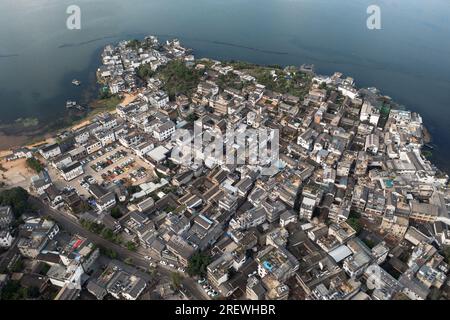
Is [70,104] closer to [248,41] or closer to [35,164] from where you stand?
[35,164]

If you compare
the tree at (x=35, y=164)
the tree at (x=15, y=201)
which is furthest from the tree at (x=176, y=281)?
the tree at (x=35, y=164)

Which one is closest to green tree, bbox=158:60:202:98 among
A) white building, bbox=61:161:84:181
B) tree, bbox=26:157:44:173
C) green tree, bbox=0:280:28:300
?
white building, bbox=61:161:84:181

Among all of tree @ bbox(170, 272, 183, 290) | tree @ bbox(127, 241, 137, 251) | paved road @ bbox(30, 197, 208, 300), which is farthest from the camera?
tree @ bbox(127, 241, 137, 251)

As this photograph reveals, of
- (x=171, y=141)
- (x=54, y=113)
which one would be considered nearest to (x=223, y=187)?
(x=171, y=141)

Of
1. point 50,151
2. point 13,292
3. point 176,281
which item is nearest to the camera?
point 13,292

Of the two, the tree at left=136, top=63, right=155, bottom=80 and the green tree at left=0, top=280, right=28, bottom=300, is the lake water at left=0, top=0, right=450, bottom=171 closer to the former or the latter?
the tree at left=136, top=63, right=155, bottom=80

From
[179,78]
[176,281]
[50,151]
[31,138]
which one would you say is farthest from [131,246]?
[179,78]

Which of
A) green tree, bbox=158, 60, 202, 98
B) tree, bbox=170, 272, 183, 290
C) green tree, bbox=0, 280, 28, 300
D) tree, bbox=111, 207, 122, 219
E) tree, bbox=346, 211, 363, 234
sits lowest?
green tree, bbox=0, 280, 28, 300
